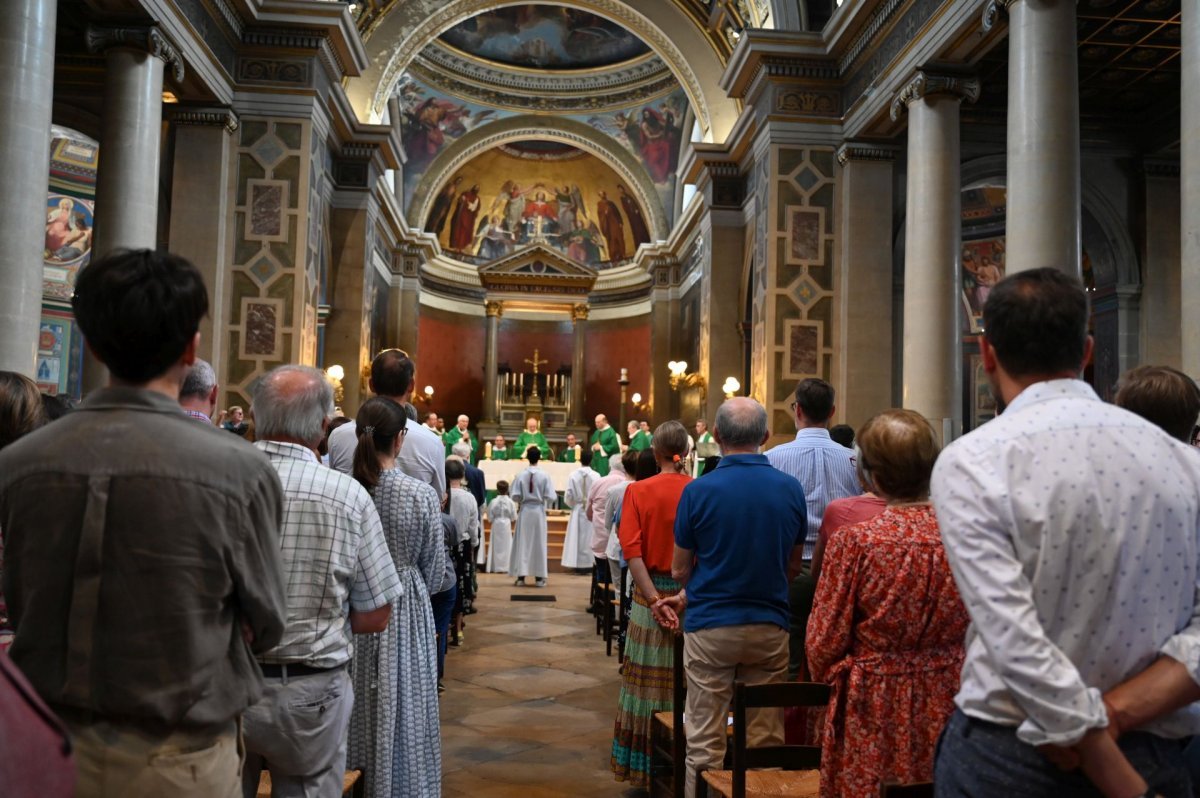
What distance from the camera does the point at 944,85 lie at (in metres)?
10.8

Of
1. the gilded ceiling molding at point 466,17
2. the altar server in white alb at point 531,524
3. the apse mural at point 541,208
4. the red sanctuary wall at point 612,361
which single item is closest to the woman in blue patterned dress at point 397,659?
the altar server in white alb at point 531,524

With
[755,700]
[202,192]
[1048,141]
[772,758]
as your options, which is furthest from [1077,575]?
[202,192]

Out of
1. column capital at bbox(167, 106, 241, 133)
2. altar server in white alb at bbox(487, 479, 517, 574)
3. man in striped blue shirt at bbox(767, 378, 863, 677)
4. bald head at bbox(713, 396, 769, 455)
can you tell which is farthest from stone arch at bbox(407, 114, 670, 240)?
bald head at bbox(713, 396, 769, 455)

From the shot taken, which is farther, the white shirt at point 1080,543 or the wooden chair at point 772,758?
the wooden chair at point 772,758

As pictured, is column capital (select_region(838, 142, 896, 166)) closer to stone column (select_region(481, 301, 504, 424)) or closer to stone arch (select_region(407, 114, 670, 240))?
stone arch (select_region(407, 114, 670, 240))

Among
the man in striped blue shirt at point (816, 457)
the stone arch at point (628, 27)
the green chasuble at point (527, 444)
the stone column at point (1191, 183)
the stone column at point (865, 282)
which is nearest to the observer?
the man in striped blue shirt at point (816, 457)

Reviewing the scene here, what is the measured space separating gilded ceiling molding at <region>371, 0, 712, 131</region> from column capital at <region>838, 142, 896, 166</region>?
16.9 feet

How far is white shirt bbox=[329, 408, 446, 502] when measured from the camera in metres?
4.84

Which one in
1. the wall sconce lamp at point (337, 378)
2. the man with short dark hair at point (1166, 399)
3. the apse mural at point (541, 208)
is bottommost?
the man with short dark hair at point (1166, 399)

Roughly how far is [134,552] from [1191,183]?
6746mm

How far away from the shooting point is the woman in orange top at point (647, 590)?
4797 mm

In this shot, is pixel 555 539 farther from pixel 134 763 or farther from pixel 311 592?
pixel 134 763

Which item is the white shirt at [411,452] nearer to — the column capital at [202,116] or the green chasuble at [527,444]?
the column capital at [202,116]

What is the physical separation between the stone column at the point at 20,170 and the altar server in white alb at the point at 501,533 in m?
7.50
